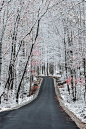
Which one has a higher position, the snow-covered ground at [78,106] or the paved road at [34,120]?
the paved road at [34,120]

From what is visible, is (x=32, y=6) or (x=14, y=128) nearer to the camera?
(x=14, y=128)

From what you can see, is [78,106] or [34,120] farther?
[78,106]

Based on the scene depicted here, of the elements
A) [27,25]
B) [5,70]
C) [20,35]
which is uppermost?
[27,25]

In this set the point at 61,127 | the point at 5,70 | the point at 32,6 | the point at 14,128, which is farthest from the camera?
the point at 5,70

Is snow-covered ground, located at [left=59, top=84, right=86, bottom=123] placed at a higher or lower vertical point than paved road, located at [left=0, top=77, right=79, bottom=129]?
lower

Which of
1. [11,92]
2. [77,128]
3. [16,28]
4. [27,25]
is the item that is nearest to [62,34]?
[27,25]

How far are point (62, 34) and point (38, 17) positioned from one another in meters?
6.74

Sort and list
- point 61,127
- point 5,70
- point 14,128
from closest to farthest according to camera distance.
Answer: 1. point 14,128
2. point 61,127
3. point 5,70

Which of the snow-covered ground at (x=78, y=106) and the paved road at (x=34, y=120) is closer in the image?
the paved road at (x=34, y=120)

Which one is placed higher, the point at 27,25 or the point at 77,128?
the point at 27,25

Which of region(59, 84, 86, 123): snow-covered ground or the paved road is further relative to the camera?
region(59, 84, 86, 123): snow-covered ground

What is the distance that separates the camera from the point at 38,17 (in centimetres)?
1036

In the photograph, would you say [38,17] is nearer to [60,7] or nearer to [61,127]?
[60,7]

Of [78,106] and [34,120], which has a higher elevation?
[34,120]
